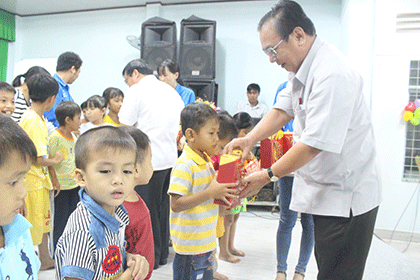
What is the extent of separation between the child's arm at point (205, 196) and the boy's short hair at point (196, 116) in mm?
304

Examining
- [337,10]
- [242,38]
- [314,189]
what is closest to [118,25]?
[242,38]

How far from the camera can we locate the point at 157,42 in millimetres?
5270

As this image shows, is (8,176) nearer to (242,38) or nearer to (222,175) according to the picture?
(222,175)

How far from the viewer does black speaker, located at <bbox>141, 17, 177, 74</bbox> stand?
205 inches

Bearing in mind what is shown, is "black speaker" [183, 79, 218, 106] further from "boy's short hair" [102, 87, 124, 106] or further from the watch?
the watch

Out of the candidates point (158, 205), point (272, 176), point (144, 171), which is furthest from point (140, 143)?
point (158, 205)

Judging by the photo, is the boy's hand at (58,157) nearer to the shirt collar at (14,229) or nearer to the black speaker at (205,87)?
the shirt collar at (14,229)

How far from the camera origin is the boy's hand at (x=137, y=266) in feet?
3.12

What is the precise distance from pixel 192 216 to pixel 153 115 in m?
1.13

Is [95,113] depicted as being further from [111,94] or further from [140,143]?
[140,143]

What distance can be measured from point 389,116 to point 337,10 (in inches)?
97.5

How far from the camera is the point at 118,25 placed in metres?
6.27

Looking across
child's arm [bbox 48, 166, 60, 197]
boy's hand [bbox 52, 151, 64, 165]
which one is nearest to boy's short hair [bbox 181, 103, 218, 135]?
boy's hand [bbox 52, 151, 64, 165]

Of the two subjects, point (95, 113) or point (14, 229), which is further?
point (95, 113)
